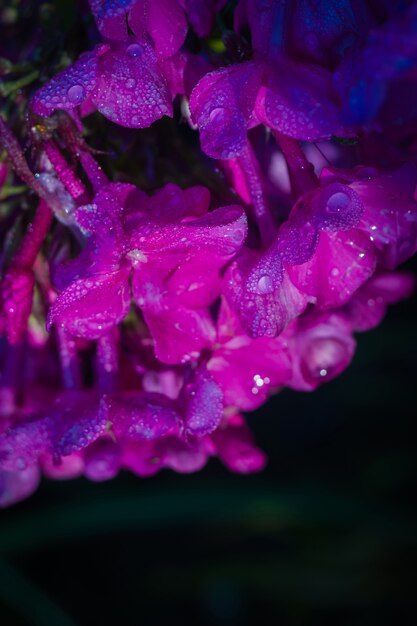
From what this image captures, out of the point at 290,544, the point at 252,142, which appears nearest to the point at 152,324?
the point at 252,142

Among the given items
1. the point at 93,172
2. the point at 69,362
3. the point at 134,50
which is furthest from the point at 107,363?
the point at 134,50

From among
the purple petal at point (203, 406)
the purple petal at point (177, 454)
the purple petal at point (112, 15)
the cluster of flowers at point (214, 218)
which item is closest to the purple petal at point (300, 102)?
the cluster of flowers at point (214, 218)

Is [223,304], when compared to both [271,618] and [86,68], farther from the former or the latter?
[271,618]

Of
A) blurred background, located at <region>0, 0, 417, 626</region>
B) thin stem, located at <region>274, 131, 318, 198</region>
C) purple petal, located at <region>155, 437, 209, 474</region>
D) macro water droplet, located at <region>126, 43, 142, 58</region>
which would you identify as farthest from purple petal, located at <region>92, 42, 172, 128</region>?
blurred background, located at <region>0, 0, 417, 626</region>

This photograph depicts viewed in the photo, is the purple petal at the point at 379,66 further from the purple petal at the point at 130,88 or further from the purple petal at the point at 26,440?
the purple petal at the point at 26,440

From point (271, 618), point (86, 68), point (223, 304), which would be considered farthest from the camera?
point (271, 618)

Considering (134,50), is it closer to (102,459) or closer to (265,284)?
(265,284)

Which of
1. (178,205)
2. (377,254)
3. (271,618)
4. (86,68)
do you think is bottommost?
(271,618)
